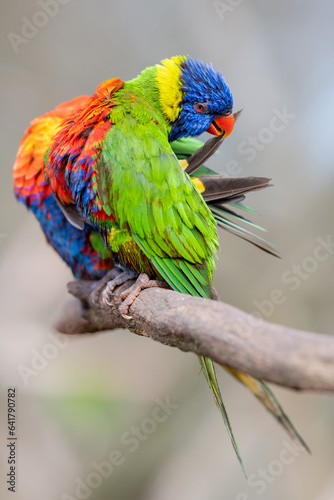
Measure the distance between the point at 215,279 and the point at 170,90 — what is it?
2795 millimetres

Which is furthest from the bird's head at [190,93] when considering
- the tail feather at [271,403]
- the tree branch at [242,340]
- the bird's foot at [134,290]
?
the tail feather at [271,403]

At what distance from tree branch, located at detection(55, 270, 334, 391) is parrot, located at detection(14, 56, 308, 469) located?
1.07ft

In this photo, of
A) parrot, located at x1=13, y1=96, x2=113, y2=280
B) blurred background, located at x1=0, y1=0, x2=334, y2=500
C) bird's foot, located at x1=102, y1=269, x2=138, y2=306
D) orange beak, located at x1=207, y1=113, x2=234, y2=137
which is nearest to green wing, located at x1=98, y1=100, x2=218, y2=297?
bird's foot, located at x1=102, y1=269, x2=138, y2=306

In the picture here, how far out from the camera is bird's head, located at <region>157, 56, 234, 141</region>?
87.1 inches

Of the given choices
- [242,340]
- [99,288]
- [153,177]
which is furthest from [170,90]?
[242,340]

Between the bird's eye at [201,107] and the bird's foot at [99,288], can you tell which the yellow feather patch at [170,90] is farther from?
the bird's foot at [99,288]

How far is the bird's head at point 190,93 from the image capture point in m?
2.21

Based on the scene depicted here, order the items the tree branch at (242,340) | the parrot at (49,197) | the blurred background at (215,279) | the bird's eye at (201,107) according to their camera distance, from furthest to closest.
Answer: the blurred background at (215,279)
the parrot at (49,197)
the bird's eye at (201,107)
the tree branch at (242,340)

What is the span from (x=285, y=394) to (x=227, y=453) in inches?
32.1

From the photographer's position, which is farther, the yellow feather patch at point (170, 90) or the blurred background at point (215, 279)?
the blurred background at point (215, 279)

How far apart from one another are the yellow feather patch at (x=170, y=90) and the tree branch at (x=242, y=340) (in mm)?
1026

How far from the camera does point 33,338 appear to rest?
426 centimetres

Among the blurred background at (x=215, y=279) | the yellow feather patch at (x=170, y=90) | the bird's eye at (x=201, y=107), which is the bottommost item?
the blurred background at (x=215, y=279)

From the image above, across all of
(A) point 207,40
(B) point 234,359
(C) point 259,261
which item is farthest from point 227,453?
(A) point 207,40
